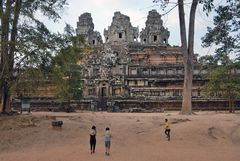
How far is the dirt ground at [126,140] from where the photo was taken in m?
14.3

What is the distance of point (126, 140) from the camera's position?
1747cm

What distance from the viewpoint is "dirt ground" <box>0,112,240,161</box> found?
46.8ft

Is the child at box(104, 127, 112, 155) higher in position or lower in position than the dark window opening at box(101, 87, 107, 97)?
lower

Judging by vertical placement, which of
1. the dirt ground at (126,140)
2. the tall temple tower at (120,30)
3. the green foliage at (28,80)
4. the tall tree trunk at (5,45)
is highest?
the tall temple tower at (120,30)

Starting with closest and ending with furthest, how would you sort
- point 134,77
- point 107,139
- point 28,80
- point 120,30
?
1. point 107,139
2. point 28,80
3. point 134,77
4. point 120,30

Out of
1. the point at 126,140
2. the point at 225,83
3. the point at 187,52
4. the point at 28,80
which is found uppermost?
the point at 187,52

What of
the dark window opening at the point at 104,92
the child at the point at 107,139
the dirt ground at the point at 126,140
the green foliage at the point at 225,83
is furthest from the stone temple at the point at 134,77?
the child at the point at 107,139

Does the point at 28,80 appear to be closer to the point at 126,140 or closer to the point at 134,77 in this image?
the point at 126,140

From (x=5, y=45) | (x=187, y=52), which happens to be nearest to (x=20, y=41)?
(x=5, y=45)

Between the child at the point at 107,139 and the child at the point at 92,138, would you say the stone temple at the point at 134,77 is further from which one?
the child at the point at 107,139

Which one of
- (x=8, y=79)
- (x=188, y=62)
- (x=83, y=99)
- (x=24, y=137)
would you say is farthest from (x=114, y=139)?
(x=83, y=99)

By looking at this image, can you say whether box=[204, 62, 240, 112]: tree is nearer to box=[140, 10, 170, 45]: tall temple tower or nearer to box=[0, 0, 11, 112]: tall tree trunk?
box=[0, 0, 11, 112]: tall tree trunk

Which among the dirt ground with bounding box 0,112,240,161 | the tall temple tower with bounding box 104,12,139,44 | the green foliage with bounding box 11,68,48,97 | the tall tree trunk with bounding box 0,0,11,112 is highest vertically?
the tall temple tower with bounding box 104,12,139,44

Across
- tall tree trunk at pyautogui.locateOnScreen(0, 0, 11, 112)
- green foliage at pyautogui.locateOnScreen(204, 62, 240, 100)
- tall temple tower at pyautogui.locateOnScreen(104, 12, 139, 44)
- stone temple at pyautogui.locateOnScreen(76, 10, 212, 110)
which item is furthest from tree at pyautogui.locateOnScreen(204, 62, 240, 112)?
tall temple tower at pyautogui.locateOnScreen(104, 12, 139, 44)
